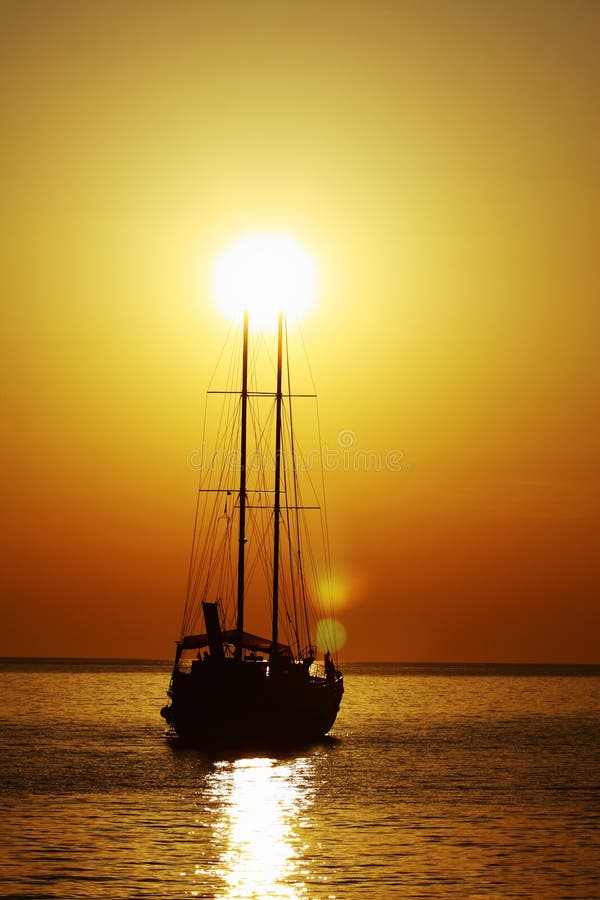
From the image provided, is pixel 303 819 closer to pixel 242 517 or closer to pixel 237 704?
pixel 237 704

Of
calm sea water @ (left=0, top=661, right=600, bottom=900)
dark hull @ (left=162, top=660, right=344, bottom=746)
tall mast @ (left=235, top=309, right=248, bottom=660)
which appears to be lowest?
calm sea water @ (left=0, top=661, right=600, bottom=900)

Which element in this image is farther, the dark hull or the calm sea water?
the dark hull

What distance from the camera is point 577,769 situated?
6662 centimetres

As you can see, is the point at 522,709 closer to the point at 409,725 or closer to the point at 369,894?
the point at 409,725

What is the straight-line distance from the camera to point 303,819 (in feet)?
146

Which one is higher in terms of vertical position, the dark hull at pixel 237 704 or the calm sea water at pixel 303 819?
the dark hull at pixel 237 704

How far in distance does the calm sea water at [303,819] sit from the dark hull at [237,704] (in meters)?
1.57

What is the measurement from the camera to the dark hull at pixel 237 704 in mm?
64062

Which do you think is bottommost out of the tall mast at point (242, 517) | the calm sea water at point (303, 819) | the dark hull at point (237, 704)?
the calm sea water at point (303, 819)

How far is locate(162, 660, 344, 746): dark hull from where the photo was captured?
64062mm

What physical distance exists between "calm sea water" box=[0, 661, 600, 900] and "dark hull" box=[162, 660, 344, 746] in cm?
157

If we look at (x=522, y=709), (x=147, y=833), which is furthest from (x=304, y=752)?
(x=522, y=709)

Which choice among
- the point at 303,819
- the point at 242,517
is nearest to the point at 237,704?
the point at 242,517

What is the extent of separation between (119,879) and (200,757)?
34443 mm
